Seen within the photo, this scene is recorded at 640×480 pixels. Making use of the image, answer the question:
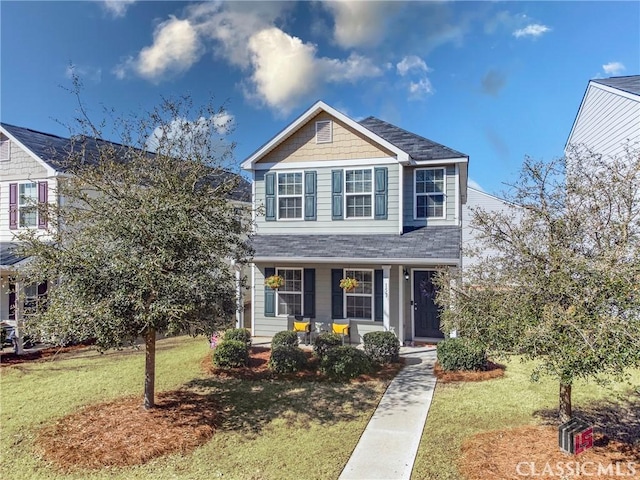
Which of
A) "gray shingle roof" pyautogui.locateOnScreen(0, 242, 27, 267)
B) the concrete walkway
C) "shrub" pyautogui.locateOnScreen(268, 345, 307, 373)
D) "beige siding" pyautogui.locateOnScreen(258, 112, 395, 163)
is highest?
"beige siding" pyautogui.locateOnScreen(258, 112, 395, 163)

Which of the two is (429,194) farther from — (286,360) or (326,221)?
(286,360)

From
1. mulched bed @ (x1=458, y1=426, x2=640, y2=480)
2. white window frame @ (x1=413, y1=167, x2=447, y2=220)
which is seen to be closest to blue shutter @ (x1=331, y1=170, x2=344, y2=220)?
white window frame @ (x1=413, y1=167, x2=447, y2=220)

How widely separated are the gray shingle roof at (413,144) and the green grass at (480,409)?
22.4 ft

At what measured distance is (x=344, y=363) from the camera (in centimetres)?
884

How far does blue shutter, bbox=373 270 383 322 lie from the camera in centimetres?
1186

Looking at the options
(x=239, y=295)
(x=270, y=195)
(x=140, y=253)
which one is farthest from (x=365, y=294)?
(x=140, y=253)

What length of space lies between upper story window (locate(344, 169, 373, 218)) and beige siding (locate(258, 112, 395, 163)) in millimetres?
579

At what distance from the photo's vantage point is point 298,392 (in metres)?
8.09

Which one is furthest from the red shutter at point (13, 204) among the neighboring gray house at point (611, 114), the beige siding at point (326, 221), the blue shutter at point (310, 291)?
the neighboring gray house at point (611, 114)

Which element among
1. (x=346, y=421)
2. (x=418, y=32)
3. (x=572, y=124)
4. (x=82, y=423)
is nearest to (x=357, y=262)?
(x=346, y=421)

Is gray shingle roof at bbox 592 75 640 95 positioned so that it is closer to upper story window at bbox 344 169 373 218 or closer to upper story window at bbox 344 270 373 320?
upper story window at bbox 344 169 373 218

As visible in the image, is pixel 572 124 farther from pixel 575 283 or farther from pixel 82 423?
pixel 82 423

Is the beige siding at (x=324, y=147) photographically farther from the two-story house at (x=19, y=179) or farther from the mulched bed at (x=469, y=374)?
the mulched bed at (x=469, y=374)

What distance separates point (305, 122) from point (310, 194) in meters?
2.53
